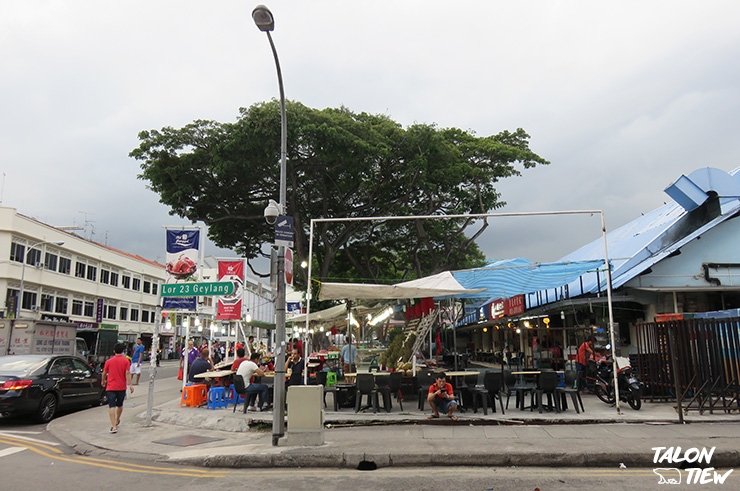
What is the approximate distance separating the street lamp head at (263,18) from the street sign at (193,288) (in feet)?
18.4

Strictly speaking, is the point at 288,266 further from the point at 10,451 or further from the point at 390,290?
the point at 10,451

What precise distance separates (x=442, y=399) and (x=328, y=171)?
12858 millimetres

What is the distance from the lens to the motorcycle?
434 inches

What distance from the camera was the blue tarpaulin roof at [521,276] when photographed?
1310 cm

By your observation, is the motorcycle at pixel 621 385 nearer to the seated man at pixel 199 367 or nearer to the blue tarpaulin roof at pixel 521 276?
the blue tarpaulin roof at pixel 521 276

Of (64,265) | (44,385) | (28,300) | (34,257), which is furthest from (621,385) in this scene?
(64,265)

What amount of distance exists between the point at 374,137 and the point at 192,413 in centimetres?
1310

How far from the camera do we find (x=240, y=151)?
1894 cm

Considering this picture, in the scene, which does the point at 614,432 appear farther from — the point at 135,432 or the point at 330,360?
the point at 330,360

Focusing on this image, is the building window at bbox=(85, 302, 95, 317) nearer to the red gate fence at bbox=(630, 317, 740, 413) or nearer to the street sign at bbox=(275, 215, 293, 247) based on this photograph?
the street sign at bbox=(275, 215, 293, 247)

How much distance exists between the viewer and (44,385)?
1160 cm

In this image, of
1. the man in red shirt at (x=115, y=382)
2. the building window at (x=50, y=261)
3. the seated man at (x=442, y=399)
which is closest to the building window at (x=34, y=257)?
the building window at (x=50, y=261)

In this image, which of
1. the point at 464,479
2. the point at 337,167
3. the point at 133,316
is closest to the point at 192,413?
the point at 464,479

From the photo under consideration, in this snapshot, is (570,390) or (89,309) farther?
(89,309)
